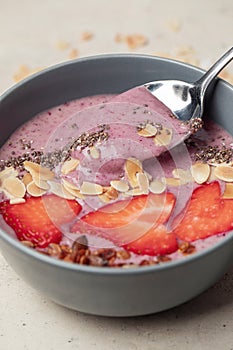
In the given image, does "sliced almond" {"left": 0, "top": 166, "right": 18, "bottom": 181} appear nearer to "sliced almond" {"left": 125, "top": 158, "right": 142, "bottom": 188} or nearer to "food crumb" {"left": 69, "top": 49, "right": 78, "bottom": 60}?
"sliced almond" {"left": 125, "top": 158, "right": 142, "bottom": 188}

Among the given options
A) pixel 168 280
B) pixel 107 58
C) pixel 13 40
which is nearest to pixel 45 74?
pixel 107 58

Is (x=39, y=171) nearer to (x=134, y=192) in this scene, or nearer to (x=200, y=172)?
(x=134, y=192)

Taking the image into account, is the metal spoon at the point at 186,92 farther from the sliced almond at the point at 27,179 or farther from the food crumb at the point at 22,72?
the food crumb at the point at 22,72

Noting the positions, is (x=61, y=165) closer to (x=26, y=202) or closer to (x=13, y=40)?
(x=26, y=202)

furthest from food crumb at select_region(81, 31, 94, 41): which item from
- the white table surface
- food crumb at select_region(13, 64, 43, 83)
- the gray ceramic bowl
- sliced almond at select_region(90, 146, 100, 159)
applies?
sliced almond at select_region(90, 146, 100, 159)

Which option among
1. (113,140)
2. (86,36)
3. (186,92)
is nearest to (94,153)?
(113,140)
